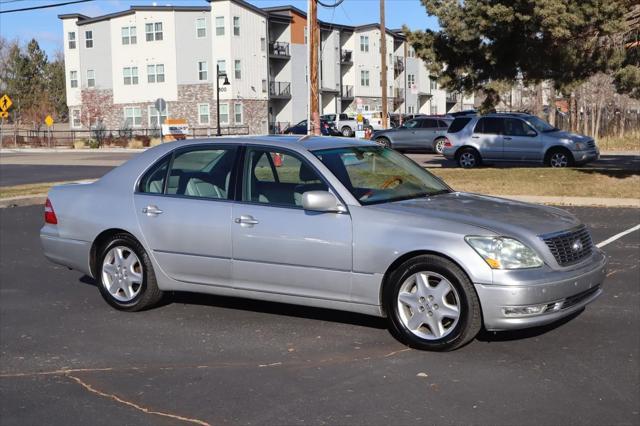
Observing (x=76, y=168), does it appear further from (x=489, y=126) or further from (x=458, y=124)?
(x=489, y=126)

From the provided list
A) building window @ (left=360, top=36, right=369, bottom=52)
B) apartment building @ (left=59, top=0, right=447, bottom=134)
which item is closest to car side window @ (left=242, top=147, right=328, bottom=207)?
apartment building @ (left=59, top=0, right=447, bottom=134)

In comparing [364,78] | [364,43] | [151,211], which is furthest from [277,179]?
[364,43]

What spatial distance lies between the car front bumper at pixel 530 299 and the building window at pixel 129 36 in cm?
5872

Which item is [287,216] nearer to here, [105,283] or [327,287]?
[327,287]

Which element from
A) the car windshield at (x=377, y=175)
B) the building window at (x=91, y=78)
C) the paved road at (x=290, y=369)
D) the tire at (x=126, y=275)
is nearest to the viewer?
the paved road at (x=290, y=369)

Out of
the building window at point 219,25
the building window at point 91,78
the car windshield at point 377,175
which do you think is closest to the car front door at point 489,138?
the car windshield at point 377,175

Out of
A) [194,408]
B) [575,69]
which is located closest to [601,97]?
[575,69]

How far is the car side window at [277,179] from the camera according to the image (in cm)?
618

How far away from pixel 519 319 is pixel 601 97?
38.2 metres

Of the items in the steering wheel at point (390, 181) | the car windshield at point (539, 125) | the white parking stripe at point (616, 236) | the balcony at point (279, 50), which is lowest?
the white parking stripe at point (616, 236)

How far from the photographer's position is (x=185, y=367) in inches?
215

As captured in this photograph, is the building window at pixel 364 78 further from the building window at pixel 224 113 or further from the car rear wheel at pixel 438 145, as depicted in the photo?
the car rear wheel at pixel 438 145

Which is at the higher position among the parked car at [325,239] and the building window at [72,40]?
the building window at [72,40]

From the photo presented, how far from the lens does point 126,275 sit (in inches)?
272
